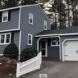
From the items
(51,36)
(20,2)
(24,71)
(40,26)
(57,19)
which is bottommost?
(24,71)

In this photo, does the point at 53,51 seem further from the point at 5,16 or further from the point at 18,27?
the point at 5,16

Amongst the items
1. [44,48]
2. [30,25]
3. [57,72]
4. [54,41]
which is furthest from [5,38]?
[57,72]

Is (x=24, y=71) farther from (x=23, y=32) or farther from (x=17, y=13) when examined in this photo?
(x=17, y=13)

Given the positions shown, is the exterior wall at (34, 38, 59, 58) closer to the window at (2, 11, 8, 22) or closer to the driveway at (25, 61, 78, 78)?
the window at (2, 11, 8, 22)

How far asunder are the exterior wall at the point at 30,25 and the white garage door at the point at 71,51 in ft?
15.6

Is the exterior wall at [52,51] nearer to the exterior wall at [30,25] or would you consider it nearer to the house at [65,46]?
the house at [65,46]

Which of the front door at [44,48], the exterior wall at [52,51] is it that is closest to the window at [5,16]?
the exterior wall at [52,51]

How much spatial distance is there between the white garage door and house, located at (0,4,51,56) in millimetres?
4591

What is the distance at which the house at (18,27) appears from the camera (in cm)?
1733

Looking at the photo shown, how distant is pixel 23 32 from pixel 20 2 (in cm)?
1928

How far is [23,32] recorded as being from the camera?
58.3 ft

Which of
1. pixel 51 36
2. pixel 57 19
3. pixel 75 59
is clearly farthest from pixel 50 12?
pixel 75 59

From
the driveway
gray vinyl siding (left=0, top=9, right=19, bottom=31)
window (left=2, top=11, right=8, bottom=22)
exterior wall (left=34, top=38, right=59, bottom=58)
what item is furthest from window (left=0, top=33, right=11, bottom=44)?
the driveway

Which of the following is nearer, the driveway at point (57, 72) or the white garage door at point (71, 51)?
the driveway at point (57, 72)
